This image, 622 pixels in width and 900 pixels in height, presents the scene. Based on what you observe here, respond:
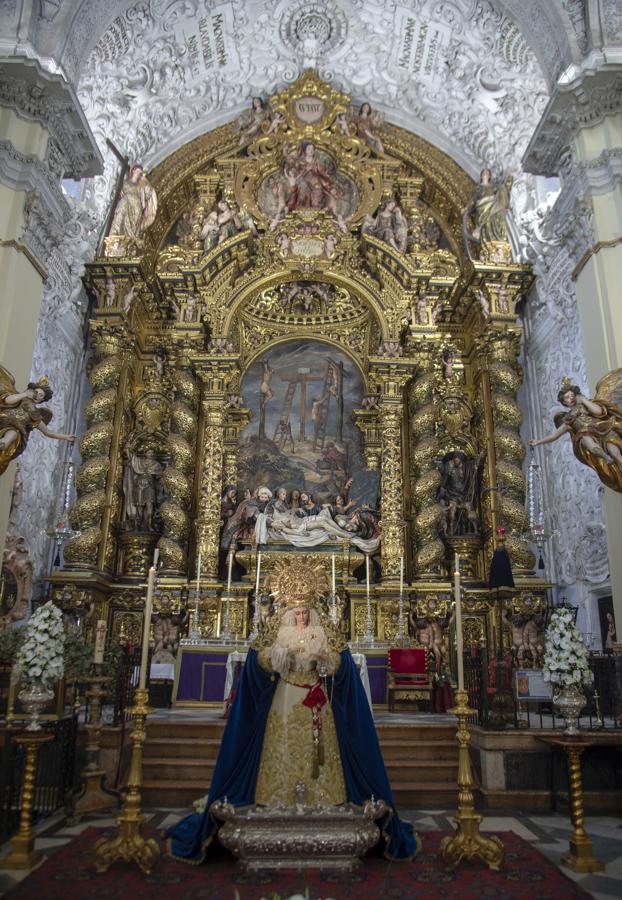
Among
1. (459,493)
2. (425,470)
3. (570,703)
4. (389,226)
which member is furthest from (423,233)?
(570,703)

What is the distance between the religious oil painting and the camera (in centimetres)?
1342

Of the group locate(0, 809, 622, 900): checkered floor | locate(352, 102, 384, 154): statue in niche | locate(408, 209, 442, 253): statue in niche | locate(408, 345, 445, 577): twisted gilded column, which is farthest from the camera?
locate(352, 102, 384, 154): statue in niche

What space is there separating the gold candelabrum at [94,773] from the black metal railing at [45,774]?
5.9 inches

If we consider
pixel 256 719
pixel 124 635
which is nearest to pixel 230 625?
pixel 124 635

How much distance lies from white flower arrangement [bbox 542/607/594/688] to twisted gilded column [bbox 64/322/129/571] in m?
7.95

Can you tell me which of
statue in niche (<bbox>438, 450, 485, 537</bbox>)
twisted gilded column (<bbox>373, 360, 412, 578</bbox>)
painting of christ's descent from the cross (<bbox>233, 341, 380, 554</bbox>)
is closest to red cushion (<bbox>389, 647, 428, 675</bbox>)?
twisted gilded column (<bbox>373, 360, 412, 578</bbox>)

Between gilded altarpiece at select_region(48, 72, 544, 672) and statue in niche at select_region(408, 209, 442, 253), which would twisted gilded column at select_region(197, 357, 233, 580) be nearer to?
gilded altarpiece at select_region(48, 72, 544, 672)

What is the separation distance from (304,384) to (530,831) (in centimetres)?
966

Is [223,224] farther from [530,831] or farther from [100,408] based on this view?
[530,831]

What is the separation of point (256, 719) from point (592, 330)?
253 inches

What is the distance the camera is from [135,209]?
13.8m

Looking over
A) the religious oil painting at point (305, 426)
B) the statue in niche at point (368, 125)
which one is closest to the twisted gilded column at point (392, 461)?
the religious oil painting at point (305, 426)

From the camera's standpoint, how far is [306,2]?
46.0 feet

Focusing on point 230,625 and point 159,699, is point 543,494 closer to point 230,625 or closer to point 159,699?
point 230,625
